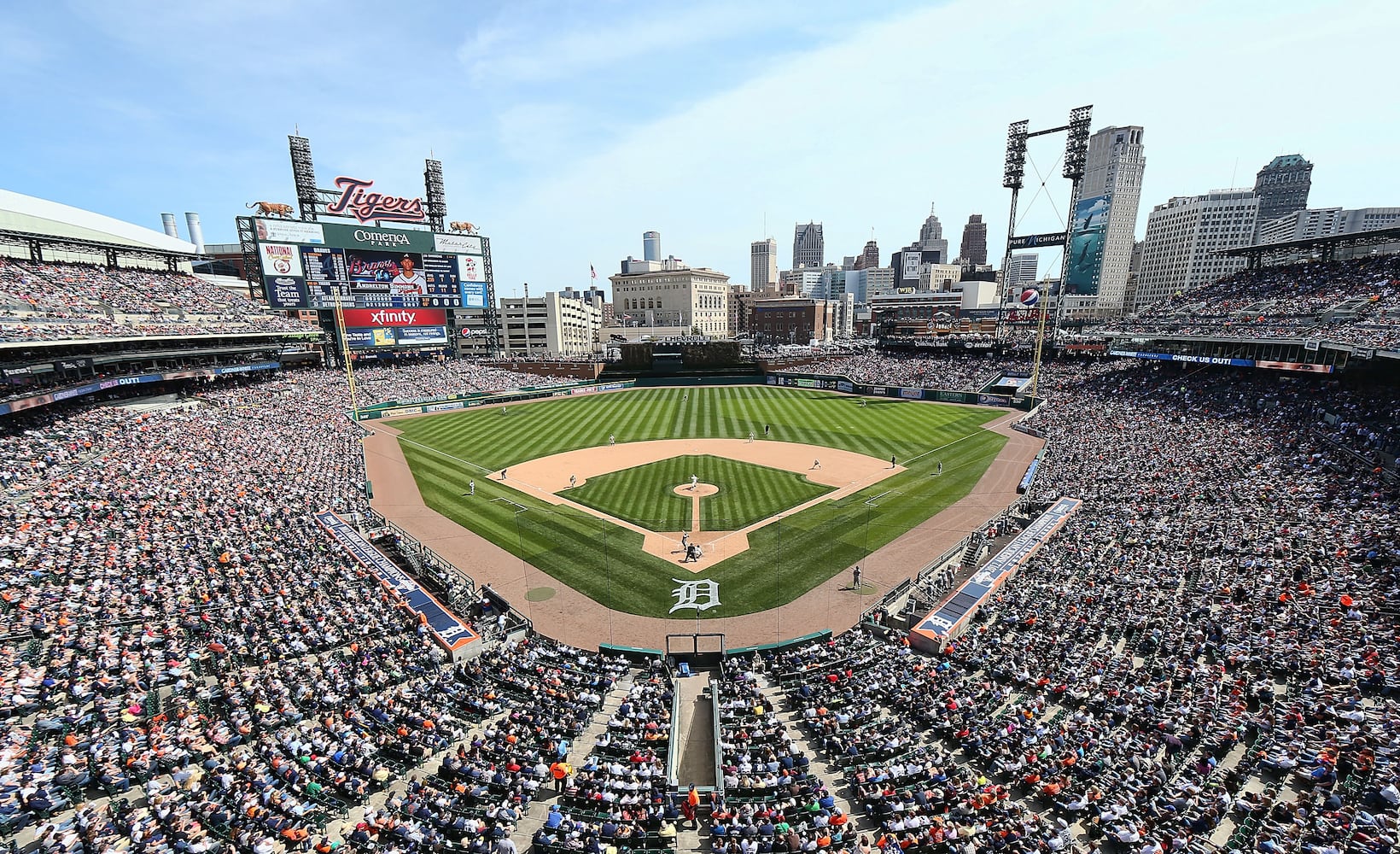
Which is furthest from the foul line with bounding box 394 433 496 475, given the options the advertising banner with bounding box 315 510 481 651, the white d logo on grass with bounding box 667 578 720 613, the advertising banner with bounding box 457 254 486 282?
the advertising banner with bounding box 457 254 486 282

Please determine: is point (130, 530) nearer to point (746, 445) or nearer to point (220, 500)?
point (220, 500)

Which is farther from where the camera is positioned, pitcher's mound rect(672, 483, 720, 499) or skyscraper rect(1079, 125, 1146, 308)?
skyscraper rect(1079, 125, 1146, 308)

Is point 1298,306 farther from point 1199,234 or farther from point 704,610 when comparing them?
point 1199,234

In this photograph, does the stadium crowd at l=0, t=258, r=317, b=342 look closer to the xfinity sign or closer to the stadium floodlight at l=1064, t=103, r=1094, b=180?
the xfinity sign

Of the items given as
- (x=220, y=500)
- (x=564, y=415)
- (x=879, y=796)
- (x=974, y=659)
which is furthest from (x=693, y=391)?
(x=879, y=796)

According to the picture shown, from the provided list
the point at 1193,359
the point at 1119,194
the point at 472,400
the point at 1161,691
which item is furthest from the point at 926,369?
the point at 1119,194

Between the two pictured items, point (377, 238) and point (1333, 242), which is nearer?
point (1333, 242)
